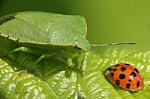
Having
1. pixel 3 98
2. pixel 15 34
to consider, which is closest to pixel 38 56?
pixel 15 34

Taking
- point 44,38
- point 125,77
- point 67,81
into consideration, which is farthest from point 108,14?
point 67,81

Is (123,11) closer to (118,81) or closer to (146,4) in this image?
(146,4)

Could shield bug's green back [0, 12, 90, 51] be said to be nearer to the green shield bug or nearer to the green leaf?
the green shield bug

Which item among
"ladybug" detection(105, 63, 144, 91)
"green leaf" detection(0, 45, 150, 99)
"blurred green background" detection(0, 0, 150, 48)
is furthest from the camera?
"blurred green background" detection(0, 0, 150, 48)

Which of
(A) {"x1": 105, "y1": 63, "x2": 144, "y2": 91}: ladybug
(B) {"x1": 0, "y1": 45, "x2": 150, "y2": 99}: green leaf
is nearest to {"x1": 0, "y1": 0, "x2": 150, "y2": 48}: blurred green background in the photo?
(B) {"x1": 0, "y1": 45, "x2": 150, "y2": 99}: green leaf

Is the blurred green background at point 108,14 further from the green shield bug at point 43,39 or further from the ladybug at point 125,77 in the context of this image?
the ladybug at point 125,77

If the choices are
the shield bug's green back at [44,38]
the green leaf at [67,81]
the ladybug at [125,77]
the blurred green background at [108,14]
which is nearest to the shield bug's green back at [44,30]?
the shield bug's green back at [44,38]
